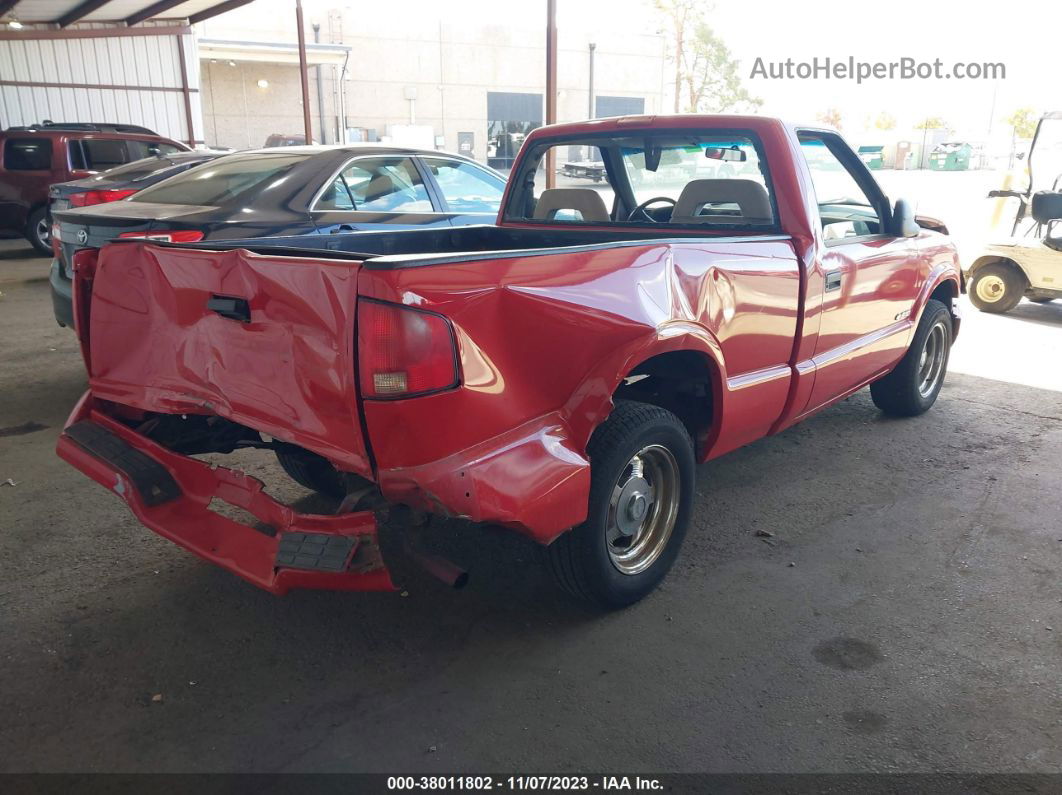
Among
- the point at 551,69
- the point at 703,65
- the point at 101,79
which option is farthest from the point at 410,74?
the point at 551,69

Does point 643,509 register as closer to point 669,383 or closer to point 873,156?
point 669,383

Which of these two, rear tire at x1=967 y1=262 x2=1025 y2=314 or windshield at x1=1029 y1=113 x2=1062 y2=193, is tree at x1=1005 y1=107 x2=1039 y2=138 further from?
rear tire at x1=967 y1=262 x2=1025 y2=314

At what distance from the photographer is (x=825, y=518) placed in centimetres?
391

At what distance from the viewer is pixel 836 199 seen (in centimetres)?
529

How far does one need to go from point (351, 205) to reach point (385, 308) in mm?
4248

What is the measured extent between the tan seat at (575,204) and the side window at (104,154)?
1069 centimetres

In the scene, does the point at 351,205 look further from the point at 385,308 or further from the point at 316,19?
the point at 316,19

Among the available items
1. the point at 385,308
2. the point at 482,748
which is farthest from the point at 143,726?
the point at 385,308

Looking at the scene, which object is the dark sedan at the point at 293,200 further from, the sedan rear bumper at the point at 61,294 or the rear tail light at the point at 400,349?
the rear tail light at the point at 400,349

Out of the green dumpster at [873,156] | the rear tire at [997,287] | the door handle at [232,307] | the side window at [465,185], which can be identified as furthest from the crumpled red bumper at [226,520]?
the rear tire at [997,287]

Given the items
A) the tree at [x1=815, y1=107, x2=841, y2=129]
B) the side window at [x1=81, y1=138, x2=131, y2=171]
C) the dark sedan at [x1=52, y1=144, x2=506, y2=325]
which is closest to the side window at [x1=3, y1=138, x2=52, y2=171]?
the side window at [x1=81, y1=138, x2=131, y2=171]

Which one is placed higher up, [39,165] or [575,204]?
[575,204]

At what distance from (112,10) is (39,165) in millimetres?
8111

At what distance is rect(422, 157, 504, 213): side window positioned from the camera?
6902 mm
